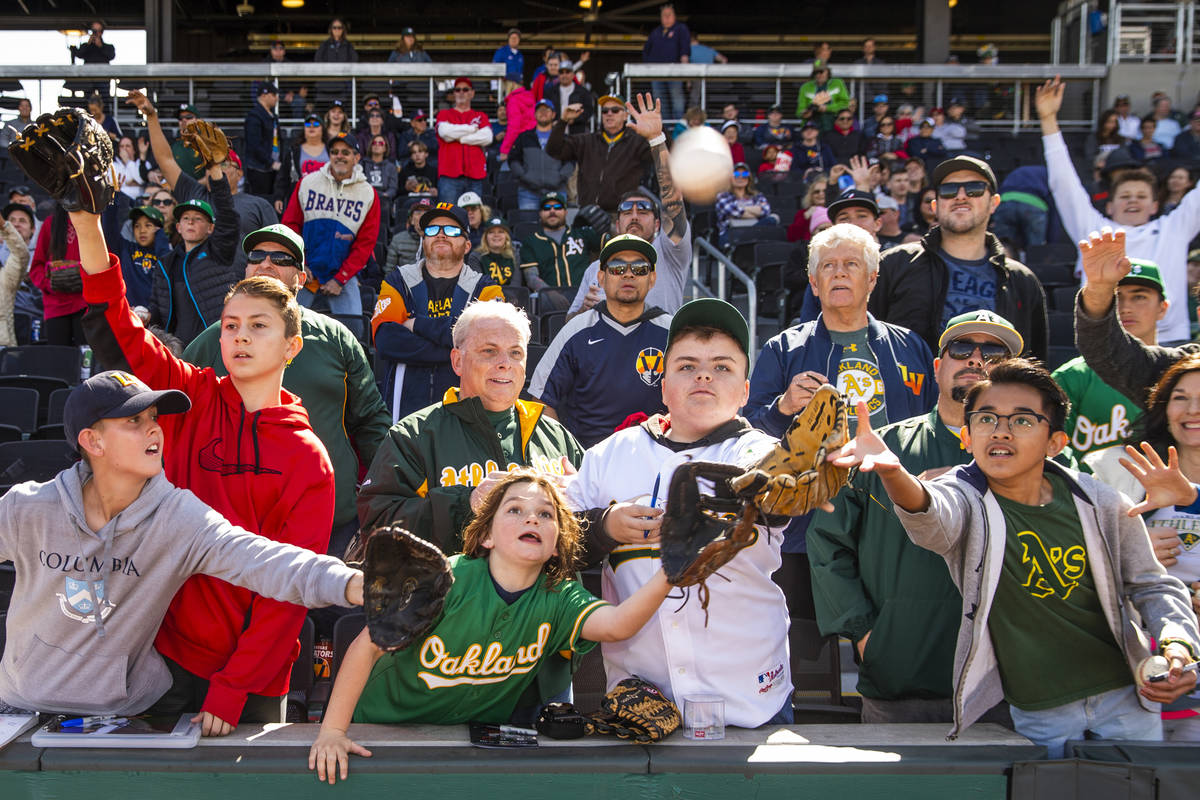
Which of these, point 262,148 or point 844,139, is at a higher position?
point 844,139

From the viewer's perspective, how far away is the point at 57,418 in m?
6.66

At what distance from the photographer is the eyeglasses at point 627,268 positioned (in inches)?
183

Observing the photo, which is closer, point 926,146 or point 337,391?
point 337,391

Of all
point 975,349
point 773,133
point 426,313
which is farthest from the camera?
point 773,133

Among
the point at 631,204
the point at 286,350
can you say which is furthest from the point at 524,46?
the point at 286,350

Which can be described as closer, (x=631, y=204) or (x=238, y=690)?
(x=238, y=690)

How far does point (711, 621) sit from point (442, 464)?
40.8 inches

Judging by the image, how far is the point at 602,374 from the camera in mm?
4527

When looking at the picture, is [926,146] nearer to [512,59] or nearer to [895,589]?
[512,59]

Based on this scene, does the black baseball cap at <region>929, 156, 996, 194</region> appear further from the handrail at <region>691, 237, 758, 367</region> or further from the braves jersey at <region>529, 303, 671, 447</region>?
the handrail at <region>691, 237, 758, 367</region>

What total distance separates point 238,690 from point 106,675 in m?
0.34

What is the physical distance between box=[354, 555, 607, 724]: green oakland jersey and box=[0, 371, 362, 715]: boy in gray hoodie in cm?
29

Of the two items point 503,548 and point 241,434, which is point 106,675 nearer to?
point 241,434

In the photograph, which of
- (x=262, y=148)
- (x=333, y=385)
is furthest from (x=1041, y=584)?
(x=262, y=148)
